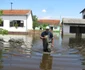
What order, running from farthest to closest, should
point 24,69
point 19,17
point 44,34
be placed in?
point 19,17, point 44,34, point 24,69

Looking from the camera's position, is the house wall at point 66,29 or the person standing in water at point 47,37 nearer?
the person standing in water at point 47,37

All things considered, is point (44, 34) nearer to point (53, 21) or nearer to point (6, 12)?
point (6, 12)

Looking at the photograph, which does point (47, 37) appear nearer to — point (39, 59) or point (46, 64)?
point (39, 59)

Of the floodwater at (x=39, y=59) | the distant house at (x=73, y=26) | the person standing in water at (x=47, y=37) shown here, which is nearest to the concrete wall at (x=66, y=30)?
the distant house at (x=73, y=26)

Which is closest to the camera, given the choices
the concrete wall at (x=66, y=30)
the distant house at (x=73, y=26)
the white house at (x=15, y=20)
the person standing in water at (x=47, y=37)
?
the person standing in water at (x=47, y=37)

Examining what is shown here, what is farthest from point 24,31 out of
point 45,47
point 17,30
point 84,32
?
point 45,47

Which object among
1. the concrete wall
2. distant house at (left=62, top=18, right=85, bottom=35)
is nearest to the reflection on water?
distant house at (left=62, top=18, right=85, bottom=35)

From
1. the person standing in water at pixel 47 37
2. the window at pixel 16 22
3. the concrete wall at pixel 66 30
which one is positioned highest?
the window at pixel 16 22

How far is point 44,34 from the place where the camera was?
13.6 metres

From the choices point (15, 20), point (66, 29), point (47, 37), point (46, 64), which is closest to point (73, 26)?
point (66, 29)

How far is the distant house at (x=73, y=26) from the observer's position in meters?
41.2

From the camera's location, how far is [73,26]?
138 feet

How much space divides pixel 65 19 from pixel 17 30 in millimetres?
9175

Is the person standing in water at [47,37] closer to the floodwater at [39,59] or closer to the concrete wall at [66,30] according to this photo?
the floodwater at [39,59]
